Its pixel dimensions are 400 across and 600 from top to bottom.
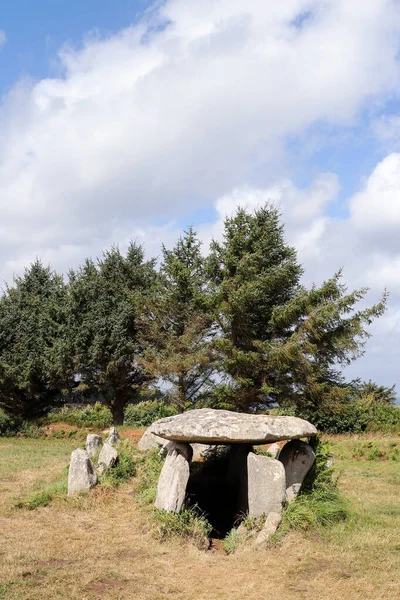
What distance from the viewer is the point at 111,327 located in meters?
28.2

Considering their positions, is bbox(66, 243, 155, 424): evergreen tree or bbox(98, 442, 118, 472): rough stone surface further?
bbox(66, 243, 155, 424): evergreen tree

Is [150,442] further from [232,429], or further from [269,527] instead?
[269,527]

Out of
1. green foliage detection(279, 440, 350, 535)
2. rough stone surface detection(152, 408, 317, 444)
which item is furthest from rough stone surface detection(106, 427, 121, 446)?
green foliage detection(279, 440, 350, 535)

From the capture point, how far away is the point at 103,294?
29.4m

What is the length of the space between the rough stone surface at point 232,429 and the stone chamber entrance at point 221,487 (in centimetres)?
168

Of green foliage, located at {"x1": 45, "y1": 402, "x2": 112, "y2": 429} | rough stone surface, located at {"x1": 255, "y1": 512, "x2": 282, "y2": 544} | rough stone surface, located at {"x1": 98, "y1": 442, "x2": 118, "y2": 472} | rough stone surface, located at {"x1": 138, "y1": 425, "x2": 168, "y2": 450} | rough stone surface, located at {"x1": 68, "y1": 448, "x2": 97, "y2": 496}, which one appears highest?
green foliage, located at {"x1": 45, "y1": 402, "x2": 112, "y2": 429}

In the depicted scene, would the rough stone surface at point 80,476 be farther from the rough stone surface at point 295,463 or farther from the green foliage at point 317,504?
the green foliage at point 317,504

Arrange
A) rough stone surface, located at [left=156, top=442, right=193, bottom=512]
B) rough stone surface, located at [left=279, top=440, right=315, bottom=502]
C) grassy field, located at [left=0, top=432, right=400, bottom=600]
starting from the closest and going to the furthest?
grassy field, located at [left=0, top=432, right=400, bottom=600] < rough stone surface, located at [left=156, top=442, right=193, bottom=512] < rough stone surface, located at [left=279, top=440, right=315, bottom=502]

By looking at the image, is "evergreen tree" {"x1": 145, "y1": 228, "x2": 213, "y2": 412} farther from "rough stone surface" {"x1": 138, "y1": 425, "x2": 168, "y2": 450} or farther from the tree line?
"rough stone surface" {"x1": 138, "y1": 425, "x2": 168, "y2": 450}

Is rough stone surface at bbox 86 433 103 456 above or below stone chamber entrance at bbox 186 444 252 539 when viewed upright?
above

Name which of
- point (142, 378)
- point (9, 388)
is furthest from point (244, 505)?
point (9, 388)

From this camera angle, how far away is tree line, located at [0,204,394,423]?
81.4ft

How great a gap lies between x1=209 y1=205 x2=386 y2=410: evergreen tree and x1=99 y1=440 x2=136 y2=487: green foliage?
454 inches

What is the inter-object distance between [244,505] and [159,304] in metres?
16.9
